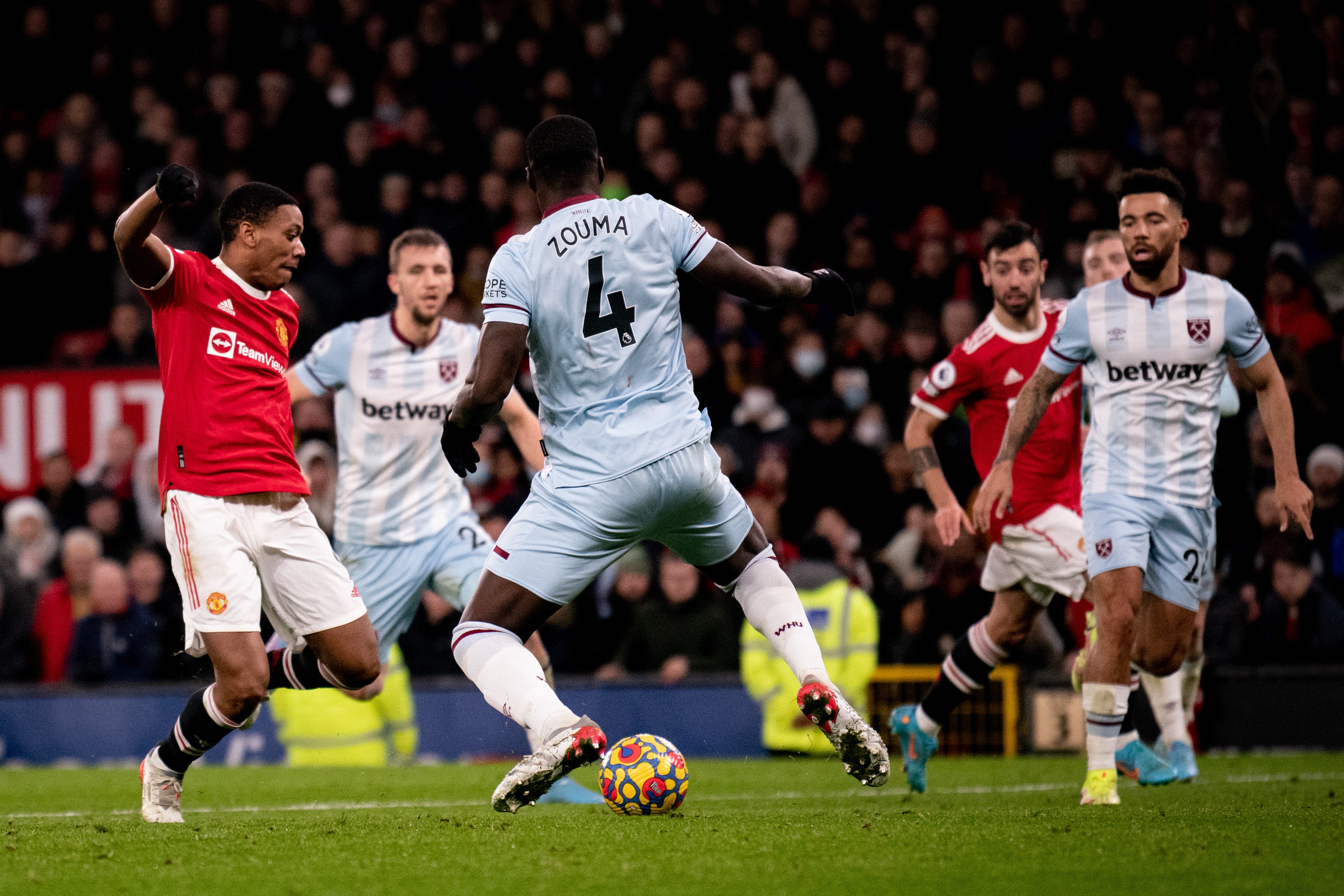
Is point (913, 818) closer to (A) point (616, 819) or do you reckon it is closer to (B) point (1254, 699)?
(A) point (616, 819)

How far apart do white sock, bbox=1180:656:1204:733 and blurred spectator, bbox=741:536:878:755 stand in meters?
2.57

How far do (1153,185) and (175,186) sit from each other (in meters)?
3.73

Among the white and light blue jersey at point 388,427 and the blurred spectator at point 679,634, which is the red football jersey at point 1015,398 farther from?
the blurred spectator at point 679,634

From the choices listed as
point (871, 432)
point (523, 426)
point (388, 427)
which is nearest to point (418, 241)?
point (388, 427)

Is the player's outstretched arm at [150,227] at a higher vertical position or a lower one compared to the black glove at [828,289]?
higher

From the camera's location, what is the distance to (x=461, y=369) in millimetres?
8039

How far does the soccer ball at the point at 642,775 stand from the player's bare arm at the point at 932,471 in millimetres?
2116

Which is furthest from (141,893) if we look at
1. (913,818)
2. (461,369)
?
(461,369)

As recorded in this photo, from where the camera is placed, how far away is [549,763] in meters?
5.05

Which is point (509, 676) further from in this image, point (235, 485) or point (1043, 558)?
point (1043, 558)

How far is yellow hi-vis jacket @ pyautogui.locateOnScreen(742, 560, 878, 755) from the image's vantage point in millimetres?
10367

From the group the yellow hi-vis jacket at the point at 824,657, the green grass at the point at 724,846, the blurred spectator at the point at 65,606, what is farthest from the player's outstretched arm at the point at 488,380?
the blurred spectator at the point at 65,606

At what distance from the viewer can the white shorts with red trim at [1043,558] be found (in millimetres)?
7461

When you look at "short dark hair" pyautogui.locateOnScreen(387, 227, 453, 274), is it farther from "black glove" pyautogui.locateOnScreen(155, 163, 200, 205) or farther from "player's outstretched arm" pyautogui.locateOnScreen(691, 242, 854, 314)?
"player's outstretched arm" pyautogui.locateOnScreen(691, 242, 854, 314)
